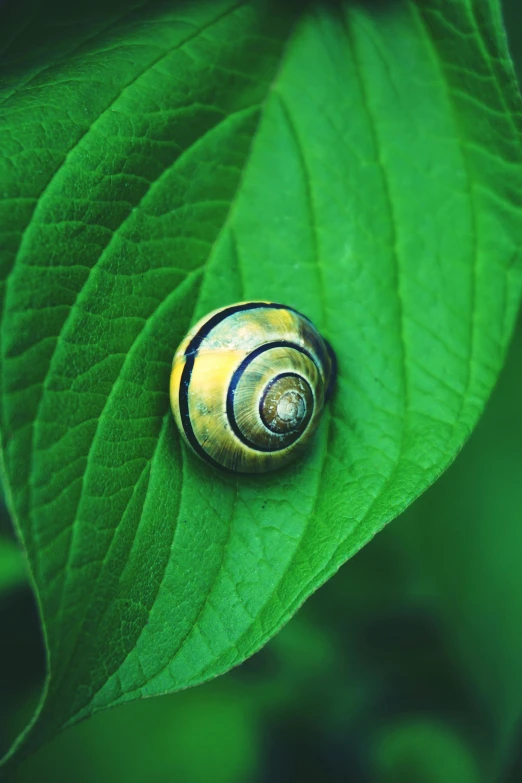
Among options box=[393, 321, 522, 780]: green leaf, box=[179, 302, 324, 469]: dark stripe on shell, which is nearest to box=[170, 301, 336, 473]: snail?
box=[179, 302, 324, 469]: dark stripe on shell

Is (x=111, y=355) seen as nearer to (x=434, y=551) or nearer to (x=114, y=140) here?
(x=114, y=140)

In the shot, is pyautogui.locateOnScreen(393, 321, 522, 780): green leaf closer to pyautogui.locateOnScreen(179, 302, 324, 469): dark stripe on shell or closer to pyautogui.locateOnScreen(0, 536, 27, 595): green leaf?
pyautogui.locateOnScreen(179, 302, 324, 469): dark stripe on shell

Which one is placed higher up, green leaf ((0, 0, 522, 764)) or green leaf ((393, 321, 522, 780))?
green leaf ((0, 0, 522, 764))

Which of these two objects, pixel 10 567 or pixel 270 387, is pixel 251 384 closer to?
pixel 270 387

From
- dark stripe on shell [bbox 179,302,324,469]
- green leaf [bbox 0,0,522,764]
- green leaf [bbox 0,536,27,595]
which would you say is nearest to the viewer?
green leaf [bbox 0,0,522,764]

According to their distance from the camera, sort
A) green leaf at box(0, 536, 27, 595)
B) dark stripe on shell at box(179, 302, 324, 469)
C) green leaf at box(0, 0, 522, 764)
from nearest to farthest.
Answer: green leaf at box(0, 0, 522, 764), dark stripe on shell at box(179, 302, 324, 469), green leaf at box(0, 536, 27, 595)

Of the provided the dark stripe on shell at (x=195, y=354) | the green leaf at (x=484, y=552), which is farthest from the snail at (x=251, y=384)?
the green leaf at (x=484, y=552)
